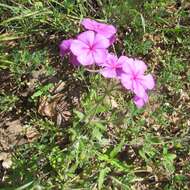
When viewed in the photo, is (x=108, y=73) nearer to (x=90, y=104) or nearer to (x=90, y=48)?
(x=90, y=48)

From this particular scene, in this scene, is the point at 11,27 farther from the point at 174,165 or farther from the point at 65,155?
the point at 174,165

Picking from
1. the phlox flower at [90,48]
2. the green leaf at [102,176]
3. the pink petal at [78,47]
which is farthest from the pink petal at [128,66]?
the green leaf at [102,176]

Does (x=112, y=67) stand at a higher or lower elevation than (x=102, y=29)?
lower

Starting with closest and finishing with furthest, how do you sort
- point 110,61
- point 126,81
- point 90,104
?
1. point 126,81
2. point 110,61
3. point 90,104

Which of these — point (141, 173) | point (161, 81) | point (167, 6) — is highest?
point (167, 6)

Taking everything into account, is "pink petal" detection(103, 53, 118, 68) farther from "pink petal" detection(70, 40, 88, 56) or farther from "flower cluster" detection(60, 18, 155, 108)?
"pink petal" detection(70, 40, 88, 56)

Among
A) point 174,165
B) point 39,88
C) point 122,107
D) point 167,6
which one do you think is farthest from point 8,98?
point 167,6

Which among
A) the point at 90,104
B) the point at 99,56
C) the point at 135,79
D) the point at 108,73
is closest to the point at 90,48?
the point at 99,56

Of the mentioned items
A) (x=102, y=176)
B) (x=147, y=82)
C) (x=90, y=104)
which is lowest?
(x=102, y=176)
